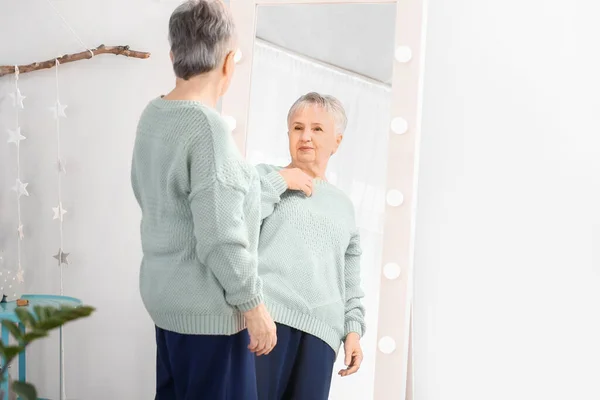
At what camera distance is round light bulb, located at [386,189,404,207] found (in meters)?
1.80

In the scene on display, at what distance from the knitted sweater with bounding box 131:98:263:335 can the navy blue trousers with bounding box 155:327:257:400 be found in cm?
3

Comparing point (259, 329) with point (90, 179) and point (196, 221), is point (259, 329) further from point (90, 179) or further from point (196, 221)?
point (90, 179)

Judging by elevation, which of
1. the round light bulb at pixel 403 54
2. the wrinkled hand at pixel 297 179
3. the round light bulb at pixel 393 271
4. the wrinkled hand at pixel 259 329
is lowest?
the wrinkled hand at pixel 259 329

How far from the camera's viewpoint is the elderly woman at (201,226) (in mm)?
1228

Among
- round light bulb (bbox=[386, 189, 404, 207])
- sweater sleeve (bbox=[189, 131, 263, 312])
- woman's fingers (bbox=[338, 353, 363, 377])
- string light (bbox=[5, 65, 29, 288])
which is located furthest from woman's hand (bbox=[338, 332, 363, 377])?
string light (bbox=[5, 65, 29, 288])

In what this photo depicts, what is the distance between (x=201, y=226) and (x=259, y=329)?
0.72ft

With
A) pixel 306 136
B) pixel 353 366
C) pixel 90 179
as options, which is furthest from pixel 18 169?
pixel 353 366

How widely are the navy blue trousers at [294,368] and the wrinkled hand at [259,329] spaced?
11.1 inches

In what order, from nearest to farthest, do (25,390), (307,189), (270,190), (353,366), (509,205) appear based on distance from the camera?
(25,390) → (270,190) → (307,189) → (353,366) → (509,205)

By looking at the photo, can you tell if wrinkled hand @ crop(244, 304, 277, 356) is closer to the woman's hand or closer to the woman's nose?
the woman's hand

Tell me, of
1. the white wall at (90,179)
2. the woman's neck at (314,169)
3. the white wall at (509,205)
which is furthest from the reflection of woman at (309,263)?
the white wall at (90,179)

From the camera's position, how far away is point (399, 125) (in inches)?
71.2

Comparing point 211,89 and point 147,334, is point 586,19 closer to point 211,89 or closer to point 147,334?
point 211,89

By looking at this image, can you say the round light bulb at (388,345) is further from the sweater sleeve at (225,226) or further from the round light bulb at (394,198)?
the sweater sleeve at (225,226)
